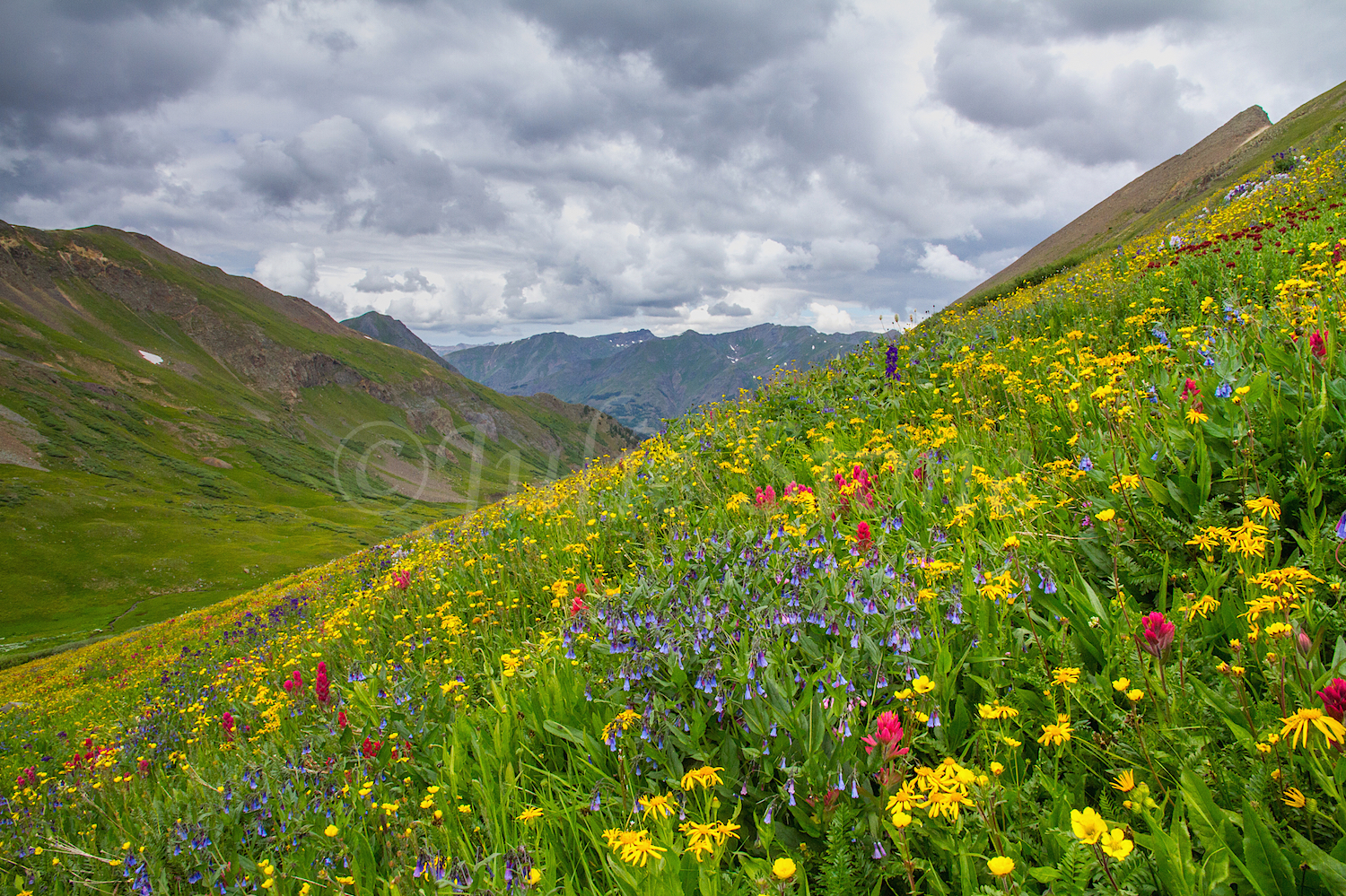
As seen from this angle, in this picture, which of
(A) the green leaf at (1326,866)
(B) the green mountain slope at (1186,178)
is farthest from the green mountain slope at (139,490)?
(B) the green mountain slope at (1186,178)

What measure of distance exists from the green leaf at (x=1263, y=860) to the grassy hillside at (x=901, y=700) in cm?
1

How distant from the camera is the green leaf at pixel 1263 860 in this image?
1701 mm

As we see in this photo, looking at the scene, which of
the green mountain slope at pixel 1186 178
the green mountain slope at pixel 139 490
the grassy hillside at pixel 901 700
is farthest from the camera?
the green mountain slope at pixel 139 490

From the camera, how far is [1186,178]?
95875 mm

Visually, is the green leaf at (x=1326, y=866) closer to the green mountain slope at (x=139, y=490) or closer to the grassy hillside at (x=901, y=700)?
the grassy hillside at (x=901, y=700)

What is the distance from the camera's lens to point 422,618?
7.00 m

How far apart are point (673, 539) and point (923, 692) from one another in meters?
2.76

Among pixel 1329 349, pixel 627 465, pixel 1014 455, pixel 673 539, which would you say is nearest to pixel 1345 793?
pixel 1329 349

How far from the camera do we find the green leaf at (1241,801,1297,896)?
1.70 metres

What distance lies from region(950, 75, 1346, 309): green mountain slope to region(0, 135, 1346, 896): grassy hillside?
208ft

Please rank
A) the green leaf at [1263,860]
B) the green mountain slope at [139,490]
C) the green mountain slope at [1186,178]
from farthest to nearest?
1. the green mountain slope at [139,490]
2. the green mountain slope at [1186,178]
3. the green leaf at [1263,860]

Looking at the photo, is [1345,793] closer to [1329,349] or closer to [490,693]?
[1329,349]

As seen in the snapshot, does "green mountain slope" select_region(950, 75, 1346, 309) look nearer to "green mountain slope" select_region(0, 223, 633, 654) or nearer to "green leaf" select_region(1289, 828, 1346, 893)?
"green leaf" select_region(1289, 828, 1346, 893)

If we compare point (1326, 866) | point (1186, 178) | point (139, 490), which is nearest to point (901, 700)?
point (1326, 866)
